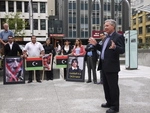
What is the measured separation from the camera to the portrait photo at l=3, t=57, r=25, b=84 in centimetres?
914

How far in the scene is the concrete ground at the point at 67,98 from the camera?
5.69m

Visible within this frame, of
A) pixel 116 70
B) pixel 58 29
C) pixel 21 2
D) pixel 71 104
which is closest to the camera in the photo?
pixel 116 70

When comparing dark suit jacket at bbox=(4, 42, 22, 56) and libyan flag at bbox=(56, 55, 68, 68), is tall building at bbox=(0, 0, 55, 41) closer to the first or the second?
libyan flag at bbox=(56, 55, 68, 68)

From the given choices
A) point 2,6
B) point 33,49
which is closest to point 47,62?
point 33,49

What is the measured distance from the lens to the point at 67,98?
6.75m

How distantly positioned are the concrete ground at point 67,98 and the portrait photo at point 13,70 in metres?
0.32

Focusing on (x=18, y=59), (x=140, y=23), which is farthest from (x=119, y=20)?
(x=18, y=59)

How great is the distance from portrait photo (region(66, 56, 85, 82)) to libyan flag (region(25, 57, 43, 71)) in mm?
1077

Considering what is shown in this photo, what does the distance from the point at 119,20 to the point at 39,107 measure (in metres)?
59.4

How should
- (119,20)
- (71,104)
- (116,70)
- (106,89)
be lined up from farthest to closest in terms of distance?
(119,20) < (71,104) < (106,89) < (116,70)

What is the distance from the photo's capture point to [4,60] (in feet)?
29.9

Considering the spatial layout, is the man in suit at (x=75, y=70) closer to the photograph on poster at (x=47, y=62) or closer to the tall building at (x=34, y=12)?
the photograph on poster at (x=47, y=62)

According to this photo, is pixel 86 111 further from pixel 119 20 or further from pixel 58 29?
pixel 119 20

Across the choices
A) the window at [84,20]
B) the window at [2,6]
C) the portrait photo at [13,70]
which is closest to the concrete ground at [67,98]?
the portrait photo at [13,70]
